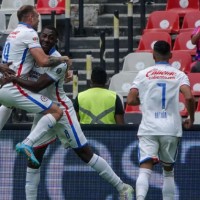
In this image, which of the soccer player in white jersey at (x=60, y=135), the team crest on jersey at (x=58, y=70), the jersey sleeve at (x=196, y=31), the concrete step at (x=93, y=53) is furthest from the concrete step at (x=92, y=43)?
the team crest on jersey at (x=58, y=70)

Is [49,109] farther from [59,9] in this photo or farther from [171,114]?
[59,9]

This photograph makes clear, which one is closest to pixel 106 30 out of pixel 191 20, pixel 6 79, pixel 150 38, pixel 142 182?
pixel 150 38

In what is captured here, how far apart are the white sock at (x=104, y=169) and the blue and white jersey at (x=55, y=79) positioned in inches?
24.4

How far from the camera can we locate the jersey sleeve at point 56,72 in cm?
1498

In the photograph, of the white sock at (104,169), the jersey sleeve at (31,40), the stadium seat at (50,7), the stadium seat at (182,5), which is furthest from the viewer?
the stadium seat at (50,7)

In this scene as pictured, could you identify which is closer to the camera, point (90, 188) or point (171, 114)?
point (171, 114)

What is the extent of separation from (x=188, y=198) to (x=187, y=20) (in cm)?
491

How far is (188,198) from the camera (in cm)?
1576

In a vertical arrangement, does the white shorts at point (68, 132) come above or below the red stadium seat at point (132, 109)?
above

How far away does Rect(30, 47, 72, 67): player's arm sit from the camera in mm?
14703

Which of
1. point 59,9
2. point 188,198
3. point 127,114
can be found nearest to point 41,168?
point 188,198

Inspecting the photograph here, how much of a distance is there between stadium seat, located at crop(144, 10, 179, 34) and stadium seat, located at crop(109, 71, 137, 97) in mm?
1369

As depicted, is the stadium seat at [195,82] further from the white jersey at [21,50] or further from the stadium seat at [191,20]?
the white jersey at [21,50]

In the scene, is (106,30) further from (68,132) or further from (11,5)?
(68,132)
